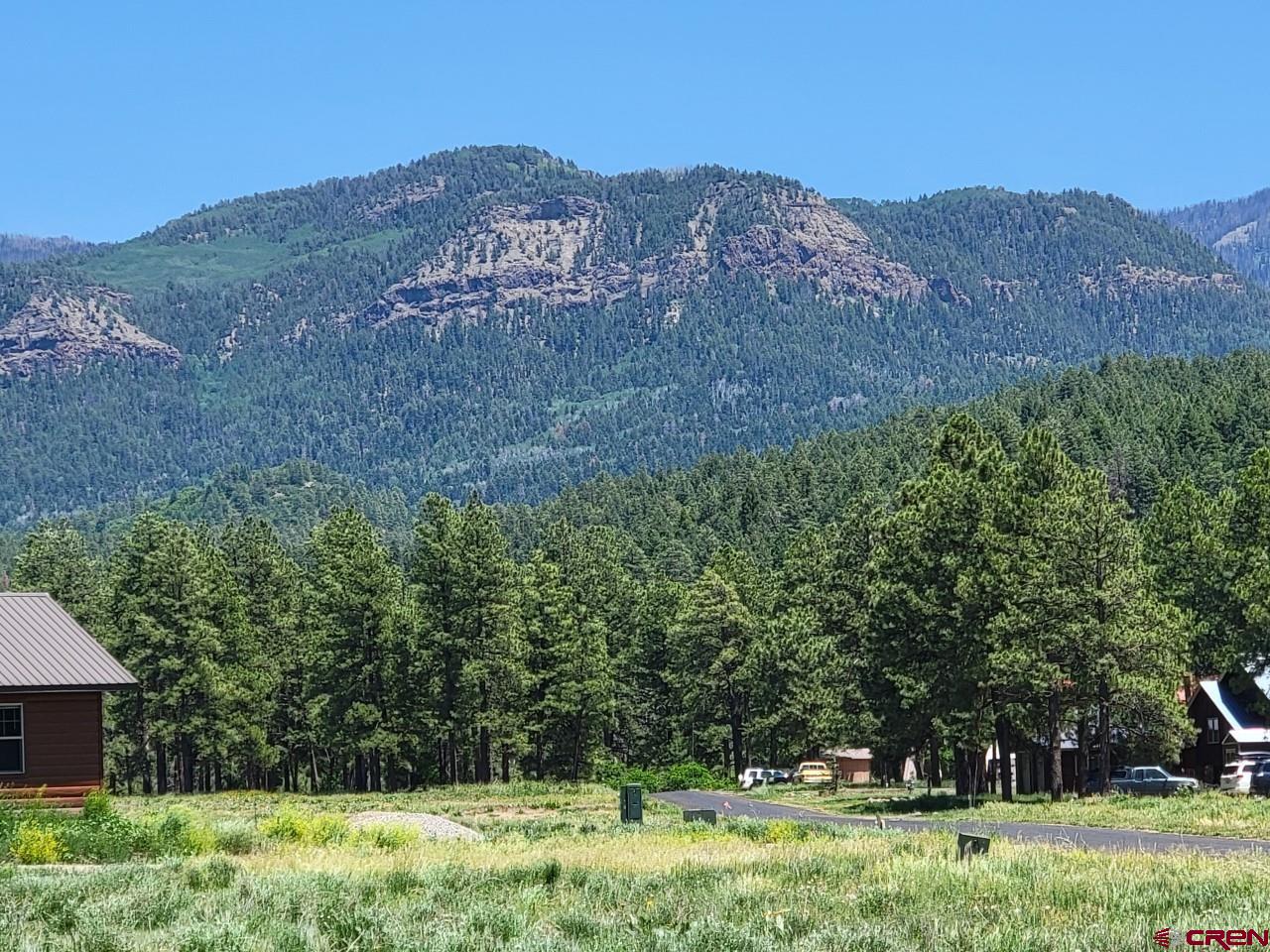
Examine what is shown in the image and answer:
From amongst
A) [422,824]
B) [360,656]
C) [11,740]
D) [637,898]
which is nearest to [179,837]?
[11,740]

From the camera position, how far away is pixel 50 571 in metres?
101

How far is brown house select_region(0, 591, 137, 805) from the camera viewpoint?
39125 millimetres

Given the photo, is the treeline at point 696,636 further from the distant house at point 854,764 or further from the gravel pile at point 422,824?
the gravel pile at point 422,824

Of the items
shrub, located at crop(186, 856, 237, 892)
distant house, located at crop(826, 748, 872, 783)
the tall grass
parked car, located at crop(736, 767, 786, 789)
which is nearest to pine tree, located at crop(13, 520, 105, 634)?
parked car, located at crop(736, 767, 786, 789)

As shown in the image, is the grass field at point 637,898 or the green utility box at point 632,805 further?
the green utility box at point 632,805

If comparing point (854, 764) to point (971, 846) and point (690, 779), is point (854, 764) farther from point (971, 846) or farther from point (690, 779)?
point (971, 846)

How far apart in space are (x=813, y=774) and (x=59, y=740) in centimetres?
5667

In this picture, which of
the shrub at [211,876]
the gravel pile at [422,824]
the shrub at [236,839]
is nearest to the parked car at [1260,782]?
the gravel pile at [422,824]

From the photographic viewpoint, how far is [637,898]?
23.1 metres

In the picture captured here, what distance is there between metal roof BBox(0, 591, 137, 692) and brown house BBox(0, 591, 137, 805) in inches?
0.9

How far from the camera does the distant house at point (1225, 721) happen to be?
76312mm

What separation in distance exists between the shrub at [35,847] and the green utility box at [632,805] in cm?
1848

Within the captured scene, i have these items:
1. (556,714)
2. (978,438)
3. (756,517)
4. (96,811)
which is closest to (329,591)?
(556,714)

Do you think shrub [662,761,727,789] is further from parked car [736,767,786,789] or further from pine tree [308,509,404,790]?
pine tree [308,509,404,790]
